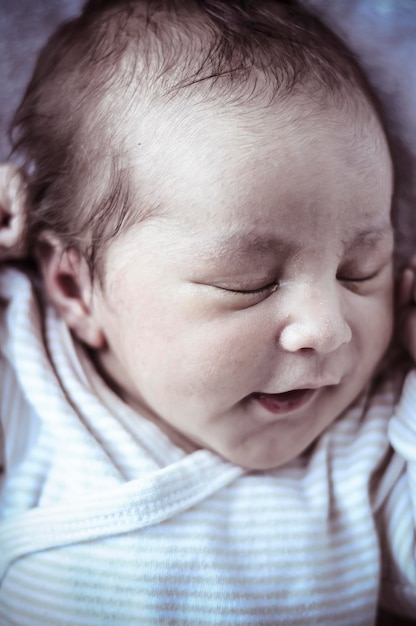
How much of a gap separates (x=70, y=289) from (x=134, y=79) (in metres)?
0.27

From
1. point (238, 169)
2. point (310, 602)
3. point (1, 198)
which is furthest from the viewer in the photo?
point (1, 198)

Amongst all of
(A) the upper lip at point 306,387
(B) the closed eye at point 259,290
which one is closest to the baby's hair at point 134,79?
(B) the closed eye at point 259,290

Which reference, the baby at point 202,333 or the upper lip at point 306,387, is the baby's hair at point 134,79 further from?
the upper lip at point 306,387

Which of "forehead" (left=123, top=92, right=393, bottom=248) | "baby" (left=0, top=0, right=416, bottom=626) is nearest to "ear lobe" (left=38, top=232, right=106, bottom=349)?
"baby" (left=0, top=0, right=416, bottom=626)

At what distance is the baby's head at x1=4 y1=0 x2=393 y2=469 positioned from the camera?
0.66 meters

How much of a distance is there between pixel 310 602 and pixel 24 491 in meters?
0.35

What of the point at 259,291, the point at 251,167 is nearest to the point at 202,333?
the point at 259,291

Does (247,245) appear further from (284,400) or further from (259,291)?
(284,400)

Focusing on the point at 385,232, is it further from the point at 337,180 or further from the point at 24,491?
the point at 24,491

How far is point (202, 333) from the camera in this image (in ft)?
2.27

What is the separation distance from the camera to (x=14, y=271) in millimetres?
900

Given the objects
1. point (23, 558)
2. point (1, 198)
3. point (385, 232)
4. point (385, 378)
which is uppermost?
point (385, 232)

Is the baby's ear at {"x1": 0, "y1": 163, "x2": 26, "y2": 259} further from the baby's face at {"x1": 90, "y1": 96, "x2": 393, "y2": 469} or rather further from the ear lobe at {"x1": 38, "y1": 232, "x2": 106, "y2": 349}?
the baby's face at {"x1": 90, "y1": 96, "x2": 393, "y2": 469}

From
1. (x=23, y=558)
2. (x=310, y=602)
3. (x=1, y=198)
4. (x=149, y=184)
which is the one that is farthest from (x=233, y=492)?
(x=1, y=198)
